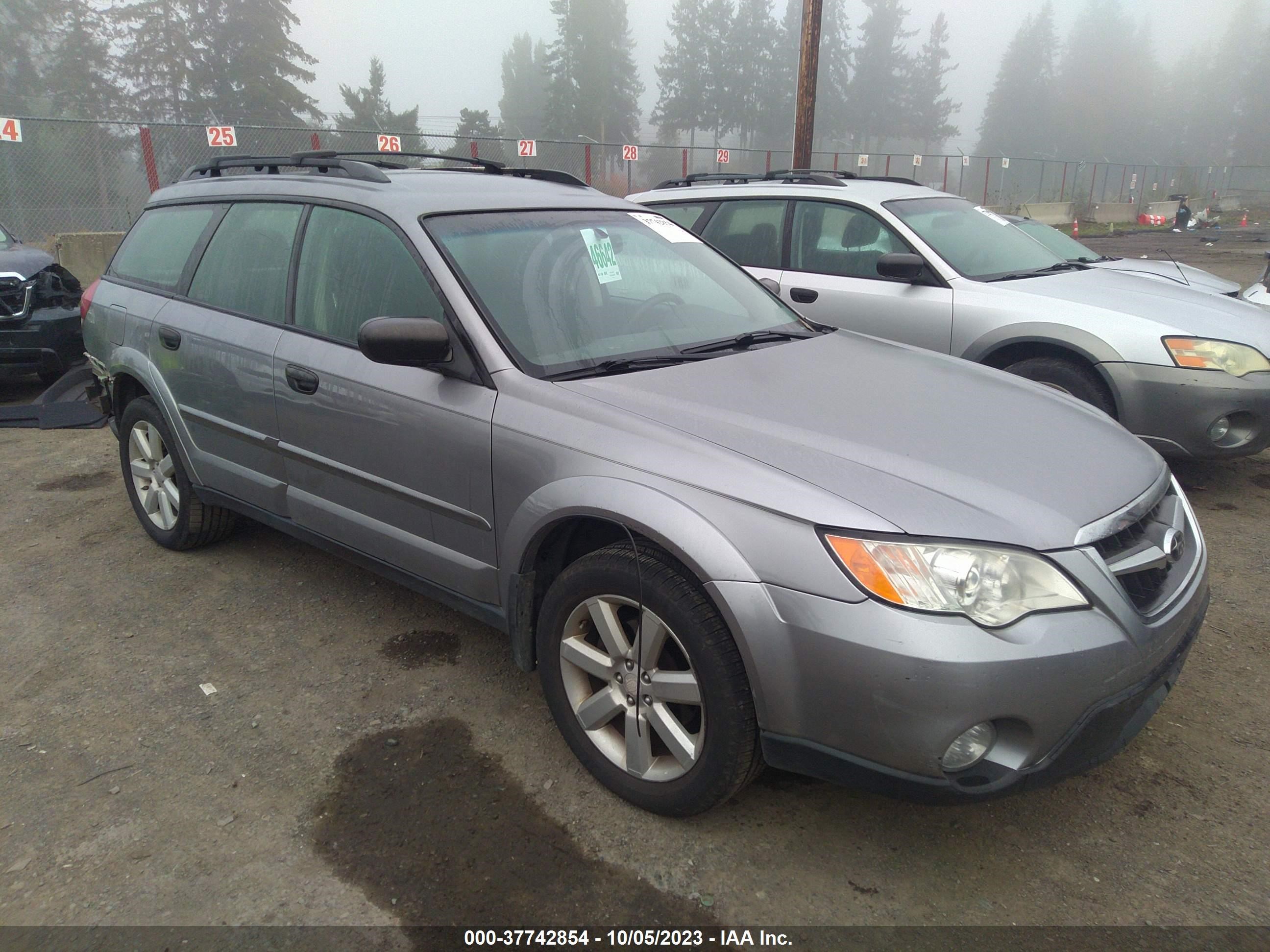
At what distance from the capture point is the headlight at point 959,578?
202cm

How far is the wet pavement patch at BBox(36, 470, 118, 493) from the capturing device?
17.6ft

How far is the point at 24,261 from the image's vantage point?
7.43 m

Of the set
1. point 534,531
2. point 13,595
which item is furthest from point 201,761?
point 13,595

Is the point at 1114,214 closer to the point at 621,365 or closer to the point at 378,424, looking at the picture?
the point at 621,365

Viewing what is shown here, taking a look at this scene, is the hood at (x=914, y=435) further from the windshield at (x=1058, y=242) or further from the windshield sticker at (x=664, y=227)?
the windshield at (x=1058, y=242)

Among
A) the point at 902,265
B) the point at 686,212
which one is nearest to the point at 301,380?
the point at 902,265

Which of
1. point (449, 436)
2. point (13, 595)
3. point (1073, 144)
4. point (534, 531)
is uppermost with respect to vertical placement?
point (1073, 144)

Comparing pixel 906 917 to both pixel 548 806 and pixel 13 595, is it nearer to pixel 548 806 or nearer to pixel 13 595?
pixel 548 806

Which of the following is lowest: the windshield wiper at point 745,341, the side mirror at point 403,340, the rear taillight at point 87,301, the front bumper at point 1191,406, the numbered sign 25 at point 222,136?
the front bumper at point 1191,406

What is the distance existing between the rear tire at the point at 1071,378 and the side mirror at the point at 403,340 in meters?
3.42

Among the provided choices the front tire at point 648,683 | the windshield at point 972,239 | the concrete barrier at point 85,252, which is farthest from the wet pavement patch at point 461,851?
the concrete barrier at point 85,252

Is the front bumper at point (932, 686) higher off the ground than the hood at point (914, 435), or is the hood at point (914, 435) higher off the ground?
the hood at point (914, 435)

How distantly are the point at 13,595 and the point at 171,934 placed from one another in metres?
2.51

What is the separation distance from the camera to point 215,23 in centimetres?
3916
